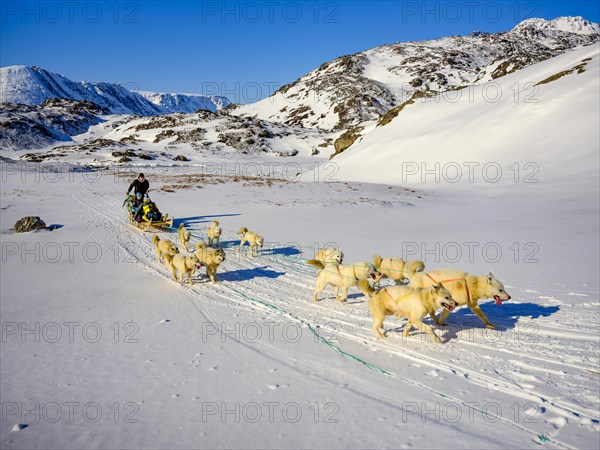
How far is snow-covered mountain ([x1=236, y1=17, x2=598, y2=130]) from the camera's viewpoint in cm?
11256

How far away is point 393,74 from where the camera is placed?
5576 inches

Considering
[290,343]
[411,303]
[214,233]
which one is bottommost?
[290,343]

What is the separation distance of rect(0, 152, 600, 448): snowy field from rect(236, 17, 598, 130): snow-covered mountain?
98.3 meters

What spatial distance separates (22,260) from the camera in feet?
35.3

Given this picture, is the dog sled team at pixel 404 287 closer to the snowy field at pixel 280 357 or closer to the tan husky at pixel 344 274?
the tan husky at pixel 344 274

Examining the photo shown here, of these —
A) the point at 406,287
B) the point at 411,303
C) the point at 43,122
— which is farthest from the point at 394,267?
the point at 43,122

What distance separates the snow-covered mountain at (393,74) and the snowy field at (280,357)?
98.3m

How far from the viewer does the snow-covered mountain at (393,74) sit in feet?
369

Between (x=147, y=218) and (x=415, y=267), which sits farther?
(x=147, y=218)

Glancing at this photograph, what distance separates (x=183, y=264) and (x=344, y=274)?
3745 millimetres

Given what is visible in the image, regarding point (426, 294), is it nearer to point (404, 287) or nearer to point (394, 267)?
point (404, 287)

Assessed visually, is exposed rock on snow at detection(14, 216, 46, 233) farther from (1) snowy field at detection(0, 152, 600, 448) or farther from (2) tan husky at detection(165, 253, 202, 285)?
(2) tan husky at detection(165, 253, 202, 285)

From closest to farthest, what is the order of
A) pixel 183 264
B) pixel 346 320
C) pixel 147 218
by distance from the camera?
1. pixel 346 320
2. pixel 183 264
3. pixel 147 218

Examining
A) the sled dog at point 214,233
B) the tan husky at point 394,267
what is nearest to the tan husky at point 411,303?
the tan husky at point 394,267
